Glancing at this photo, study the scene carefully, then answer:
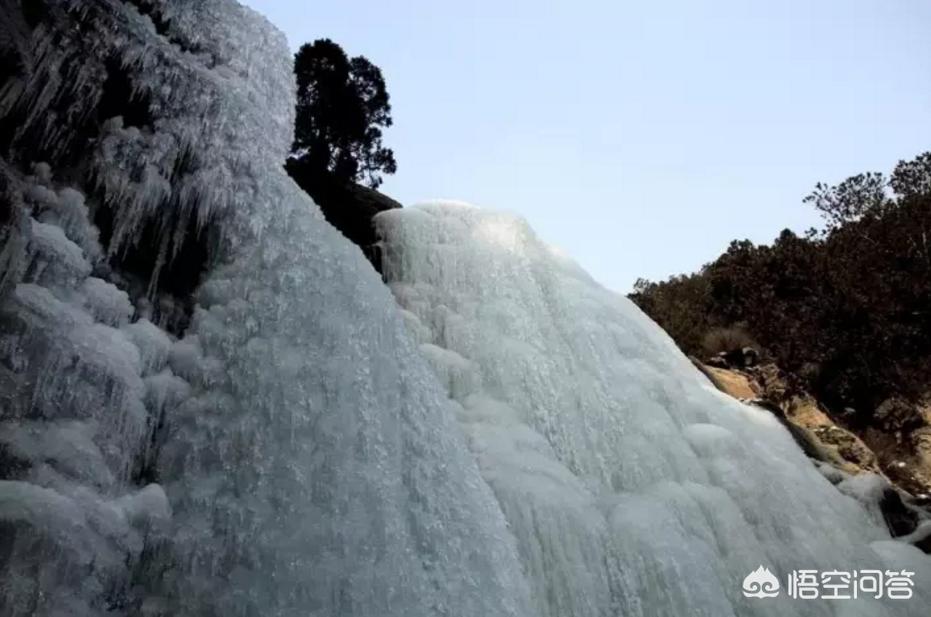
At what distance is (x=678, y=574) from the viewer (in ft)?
16.7

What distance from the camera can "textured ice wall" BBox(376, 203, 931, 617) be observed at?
5.03 meters

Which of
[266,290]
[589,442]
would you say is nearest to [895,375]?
[589,442]

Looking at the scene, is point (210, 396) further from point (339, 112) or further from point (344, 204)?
point (339, 112)

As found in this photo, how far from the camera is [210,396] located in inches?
156

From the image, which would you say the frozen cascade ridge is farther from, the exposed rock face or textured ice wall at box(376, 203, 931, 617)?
the exposed rock face

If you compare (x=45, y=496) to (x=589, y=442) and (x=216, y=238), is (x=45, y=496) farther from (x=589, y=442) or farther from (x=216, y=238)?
(x=589, y=442)

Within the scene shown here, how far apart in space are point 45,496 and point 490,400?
150 inches

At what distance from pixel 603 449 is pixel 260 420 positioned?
3.39m

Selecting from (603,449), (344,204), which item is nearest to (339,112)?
(344,204)

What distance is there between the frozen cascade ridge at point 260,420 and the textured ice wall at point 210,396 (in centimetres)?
1

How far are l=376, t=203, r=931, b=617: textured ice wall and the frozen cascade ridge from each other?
1.2 inches

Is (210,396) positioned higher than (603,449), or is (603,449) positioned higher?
(603,449)

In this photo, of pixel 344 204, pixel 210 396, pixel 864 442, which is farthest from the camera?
pixel 864 442

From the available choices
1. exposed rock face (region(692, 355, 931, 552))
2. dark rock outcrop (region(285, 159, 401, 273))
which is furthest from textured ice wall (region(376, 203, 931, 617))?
exposed rock face (region(692, 355, 931, 552))
